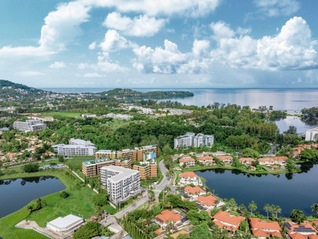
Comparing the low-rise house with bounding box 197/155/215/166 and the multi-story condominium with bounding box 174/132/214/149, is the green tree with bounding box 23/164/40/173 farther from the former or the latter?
the low-rise house with bounding box 197/155/215/166

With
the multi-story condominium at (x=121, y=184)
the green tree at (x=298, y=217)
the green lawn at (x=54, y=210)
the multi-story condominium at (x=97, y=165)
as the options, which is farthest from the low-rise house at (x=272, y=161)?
the green lawn at (x=54, y=210)

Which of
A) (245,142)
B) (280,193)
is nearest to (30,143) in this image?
(245,142)

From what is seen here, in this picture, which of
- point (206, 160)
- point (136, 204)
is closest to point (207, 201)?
point (136, 204)

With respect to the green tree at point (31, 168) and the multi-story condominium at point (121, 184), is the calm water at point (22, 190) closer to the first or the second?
the green tree at point (31, 168)

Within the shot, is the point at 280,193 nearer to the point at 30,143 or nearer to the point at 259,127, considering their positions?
the point at 259,127

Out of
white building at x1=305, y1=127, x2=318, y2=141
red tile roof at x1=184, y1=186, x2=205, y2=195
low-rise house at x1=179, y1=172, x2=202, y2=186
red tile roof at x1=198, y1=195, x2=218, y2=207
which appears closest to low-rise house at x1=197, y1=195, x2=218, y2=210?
red tile roof at x1=198, y1=195, x2=218, y2=207
